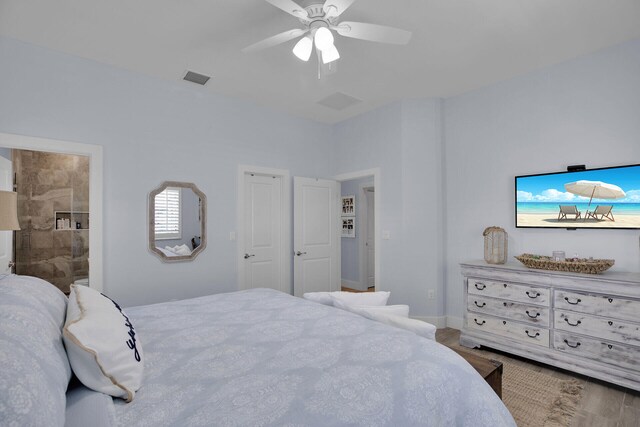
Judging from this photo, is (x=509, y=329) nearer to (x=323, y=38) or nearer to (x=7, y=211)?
(x=323, y=38)

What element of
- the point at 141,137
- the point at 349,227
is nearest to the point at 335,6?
the point at 141,137

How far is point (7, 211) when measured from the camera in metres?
2.13

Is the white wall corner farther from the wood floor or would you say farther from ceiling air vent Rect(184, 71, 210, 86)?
ceiling air vent Rect(184, 71, 210, 86)

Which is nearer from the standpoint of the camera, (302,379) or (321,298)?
(302,379)

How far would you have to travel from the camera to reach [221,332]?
1676mm

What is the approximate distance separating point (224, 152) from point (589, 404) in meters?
3.97

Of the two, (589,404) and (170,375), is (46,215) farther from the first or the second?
(589,404)

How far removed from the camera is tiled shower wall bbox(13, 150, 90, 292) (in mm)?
4660

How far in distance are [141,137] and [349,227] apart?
13.2 ft

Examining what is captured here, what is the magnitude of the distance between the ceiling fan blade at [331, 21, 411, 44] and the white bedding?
1.77 meters

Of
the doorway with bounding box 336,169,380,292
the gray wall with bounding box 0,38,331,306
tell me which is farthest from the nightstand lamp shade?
the doorway with bounding box 336,169,380,292

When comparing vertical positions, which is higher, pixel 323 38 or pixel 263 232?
pixel 323 38

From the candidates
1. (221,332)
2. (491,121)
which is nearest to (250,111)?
(491,121)

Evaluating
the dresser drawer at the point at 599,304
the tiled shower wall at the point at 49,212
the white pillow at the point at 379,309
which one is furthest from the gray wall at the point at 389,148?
the tiled shower wall at the point at 49,212
